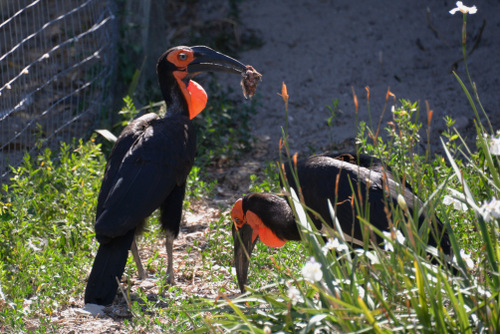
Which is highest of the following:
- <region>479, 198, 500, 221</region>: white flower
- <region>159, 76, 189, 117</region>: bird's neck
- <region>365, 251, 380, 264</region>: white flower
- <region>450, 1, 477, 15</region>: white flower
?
<region>450, 1, 477, 15</region>: white flower

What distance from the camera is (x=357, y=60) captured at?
272 inches

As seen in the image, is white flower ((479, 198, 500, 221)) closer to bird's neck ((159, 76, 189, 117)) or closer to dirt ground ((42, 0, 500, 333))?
bird's neck ((159, 76, 189, 117))

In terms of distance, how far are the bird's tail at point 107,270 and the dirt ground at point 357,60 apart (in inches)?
78.1

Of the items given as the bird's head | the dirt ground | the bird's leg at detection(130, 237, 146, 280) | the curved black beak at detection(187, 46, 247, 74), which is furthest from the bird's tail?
the dirt ground

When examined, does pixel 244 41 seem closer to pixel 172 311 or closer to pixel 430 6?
pixel 430 6

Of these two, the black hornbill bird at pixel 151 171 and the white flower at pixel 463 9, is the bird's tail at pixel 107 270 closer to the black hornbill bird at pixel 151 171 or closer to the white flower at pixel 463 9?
the black hornbill bird at pixel 151 171

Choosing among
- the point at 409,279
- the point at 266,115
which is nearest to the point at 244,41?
the point at 266,115

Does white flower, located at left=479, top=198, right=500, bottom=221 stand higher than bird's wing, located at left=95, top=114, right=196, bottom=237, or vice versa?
white flower, located at left=479, top=198, right=500, bottom=221

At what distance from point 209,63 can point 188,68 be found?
0.14 meters

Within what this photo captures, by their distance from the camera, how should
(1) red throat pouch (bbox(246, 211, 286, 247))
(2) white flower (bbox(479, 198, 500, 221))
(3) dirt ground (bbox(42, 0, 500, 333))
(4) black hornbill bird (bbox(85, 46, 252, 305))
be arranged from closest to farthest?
(2) white flower (bbox(479, 198, 500, 221)) < (4) black hornbill bird (bbox(85, 46, 252, 305)) < (1) red throat pouch (bbox(246, 211, 286, 247)) < (3) dirt ground (bbox(42, 0, 500, 333))

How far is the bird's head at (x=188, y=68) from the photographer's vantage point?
15.4ft

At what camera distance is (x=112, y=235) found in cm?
379

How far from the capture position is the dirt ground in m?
6.08

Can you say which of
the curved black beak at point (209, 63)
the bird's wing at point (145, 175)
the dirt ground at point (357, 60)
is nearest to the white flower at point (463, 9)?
the bird's wing at point (145, 175)
